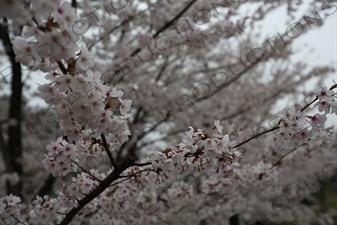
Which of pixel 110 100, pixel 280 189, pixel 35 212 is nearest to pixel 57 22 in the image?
pixel 110 100

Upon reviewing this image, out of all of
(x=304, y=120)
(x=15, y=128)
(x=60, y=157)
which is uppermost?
(x=15, y=128)

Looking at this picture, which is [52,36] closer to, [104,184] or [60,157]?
[60,157]

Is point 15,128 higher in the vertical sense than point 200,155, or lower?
higher

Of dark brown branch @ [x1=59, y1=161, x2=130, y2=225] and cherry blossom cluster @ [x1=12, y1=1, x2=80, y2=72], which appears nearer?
cherry blossom cluster @ [x1=12, y1=1, x2=80, y2=72]

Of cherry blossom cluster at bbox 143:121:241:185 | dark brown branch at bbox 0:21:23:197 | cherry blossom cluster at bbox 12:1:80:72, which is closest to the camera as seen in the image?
cherry blossom cluster at bbox 12:1:80:72

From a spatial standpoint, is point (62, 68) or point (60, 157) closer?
point (62, 68)

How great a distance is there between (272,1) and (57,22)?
3.72m

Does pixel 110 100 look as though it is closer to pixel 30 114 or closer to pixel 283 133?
pixel 283 133

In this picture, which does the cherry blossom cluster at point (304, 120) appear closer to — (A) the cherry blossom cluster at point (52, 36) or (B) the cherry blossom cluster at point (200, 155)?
(B) the cherry blossom cluster at point (200, 155)

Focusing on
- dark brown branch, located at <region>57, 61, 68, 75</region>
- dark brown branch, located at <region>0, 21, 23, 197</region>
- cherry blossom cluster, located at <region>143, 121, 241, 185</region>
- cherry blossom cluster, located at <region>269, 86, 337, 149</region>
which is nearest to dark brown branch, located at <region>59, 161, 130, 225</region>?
cherry blossom cluster, located at <region>143, 121, 241, 185</region>

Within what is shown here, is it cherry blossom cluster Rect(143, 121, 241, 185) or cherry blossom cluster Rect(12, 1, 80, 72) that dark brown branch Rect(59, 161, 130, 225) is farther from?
cherry blossom cluster Rect(12, 1, 80, 72)

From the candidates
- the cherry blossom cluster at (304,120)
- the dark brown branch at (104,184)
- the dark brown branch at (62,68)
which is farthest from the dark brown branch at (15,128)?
the cherry blossom cluster at (304,120)

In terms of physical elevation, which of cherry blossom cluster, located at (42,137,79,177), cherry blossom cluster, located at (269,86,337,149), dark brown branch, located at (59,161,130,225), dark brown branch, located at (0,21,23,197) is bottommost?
cherry blossom cluster, located at (269,86,337,149)

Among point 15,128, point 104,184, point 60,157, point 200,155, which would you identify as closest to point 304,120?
point 200,155
